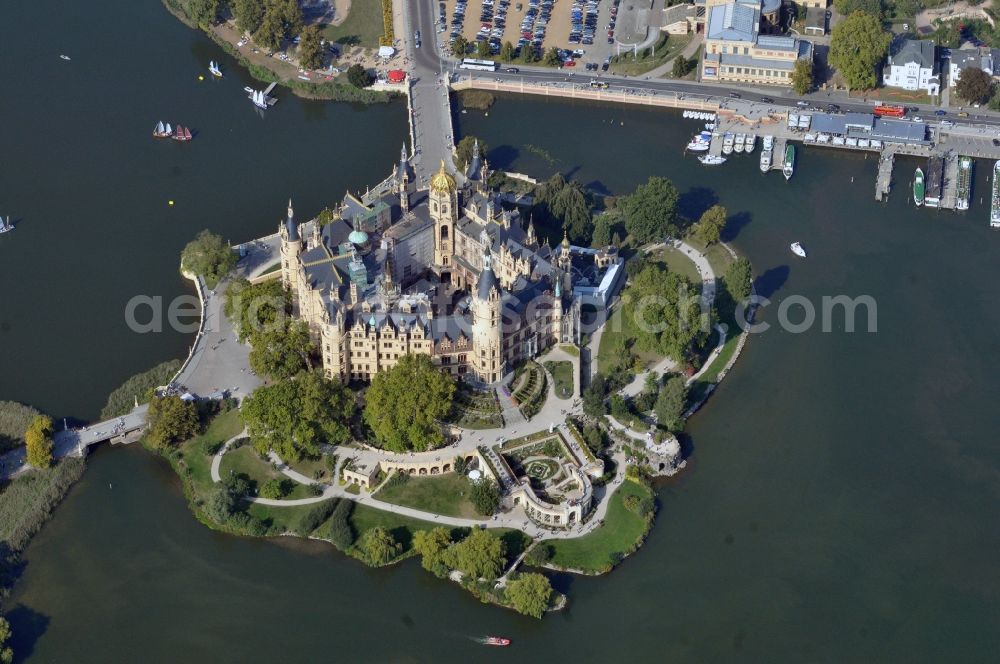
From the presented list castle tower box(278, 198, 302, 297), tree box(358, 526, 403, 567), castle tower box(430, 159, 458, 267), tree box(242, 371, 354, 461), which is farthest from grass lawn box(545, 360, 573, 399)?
castle tower box(278, 198, 302, 297)

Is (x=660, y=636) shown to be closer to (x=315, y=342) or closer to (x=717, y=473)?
(x=717, y=473)

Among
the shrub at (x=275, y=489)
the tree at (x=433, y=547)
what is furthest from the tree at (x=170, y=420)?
the tree at (x=433, y=547)

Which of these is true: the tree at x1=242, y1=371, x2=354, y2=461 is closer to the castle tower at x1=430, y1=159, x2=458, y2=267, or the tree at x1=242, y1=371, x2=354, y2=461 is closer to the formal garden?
the formal garden

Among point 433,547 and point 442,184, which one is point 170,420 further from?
point 442,184

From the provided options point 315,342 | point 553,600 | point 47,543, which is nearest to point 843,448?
point 553,600

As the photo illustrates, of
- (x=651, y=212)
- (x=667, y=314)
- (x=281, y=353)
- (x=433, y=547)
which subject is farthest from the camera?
(x=651, y=212)

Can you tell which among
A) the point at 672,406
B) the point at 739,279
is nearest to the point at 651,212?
the point at 739,279
